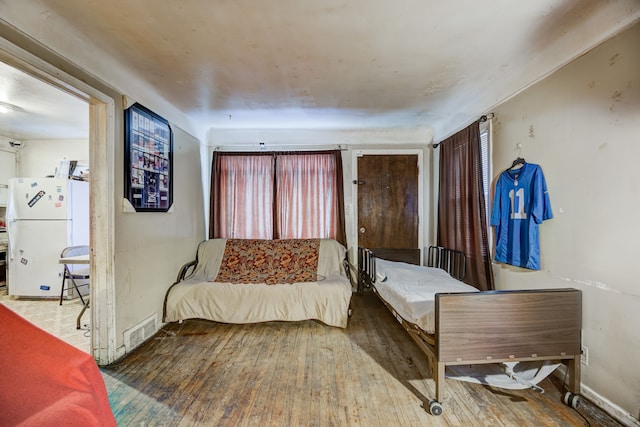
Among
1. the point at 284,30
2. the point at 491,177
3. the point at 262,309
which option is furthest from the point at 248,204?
the point at 491,177

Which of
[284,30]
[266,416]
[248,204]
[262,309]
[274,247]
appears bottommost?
[266,416]

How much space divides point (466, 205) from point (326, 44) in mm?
2197

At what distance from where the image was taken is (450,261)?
328 centimetres

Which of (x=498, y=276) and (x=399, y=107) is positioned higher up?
(x=399, y=107)

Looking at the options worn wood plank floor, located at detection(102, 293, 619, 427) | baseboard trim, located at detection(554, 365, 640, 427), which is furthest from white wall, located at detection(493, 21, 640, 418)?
worn wood plank floor, located at detection(102, 293, 619, 427)

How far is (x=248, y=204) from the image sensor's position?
3.99 metres

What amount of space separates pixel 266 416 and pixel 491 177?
2.73 meters

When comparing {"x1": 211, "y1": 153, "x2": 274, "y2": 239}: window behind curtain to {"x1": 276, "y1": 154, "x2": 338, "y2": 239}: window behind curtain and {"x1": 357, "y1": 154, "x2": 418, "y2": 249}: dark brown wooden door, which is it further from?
{"x1": 357, "y1": 154, "x2": 418, "y2": 249}: dark brown wooden door

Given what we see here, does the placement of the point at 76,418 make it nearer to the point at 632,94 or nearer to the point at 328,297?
the point at 328,297

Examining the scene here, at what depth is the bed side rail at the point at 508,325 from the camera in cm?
164

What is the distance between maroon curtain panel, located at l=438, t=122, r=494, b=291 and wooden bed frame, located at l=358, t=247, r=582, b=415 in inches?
33.4

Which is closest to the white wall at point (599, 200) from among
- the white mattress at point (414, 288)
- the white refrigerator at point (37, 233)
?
the white mattress at point (414, 288)

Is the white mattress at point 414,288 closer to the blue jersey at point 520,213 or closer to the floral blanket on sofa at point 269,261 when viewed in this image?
the blue jersey at point 520,213

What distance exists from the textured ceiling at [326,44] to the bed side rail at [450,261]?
5.27 feet
